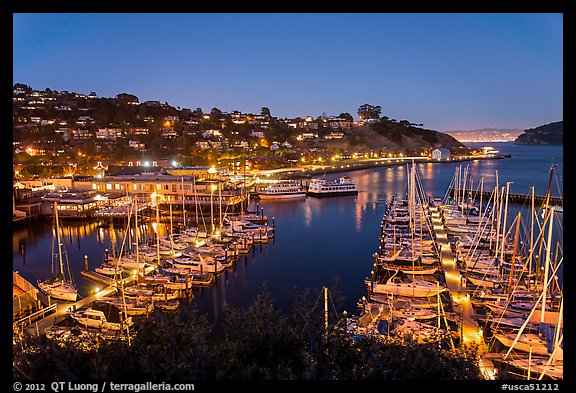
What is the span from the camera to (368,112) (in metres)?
75.1

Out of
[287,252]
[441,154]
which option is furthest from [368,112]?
[287,252]

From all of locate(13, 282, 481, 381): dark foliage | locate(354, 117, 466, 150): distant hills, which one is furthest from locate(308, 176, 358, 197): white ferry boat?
locate(354, 117, 466, 150): distant hills

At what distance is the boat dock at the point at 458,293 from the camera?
5672mm

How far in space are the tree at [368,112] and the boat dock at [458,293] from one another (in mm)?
64401

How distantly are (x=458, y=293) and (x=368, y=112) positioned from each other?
70.6 meters

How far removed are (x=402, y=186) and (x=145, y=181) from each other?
48.2ft

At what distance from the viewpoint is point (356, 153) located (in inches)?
1932

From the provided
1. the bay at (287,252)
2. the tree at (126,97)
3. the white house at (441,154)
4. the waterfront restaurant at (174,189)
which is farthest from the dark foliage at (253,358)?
the tree at (126,97)

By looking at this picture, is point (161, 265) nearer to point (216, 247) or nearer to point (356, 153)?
point (216, 247)

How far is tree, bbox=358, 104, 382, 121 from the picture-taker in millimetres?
74250

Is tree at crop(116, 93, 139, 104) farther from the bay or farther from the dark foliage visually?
the dark foliage

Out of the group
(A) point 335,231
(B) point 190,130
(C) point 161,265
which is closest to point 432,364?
(C) point 161,265

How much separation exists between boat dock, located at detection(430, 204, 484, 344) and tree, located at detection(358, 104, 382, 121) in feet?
211

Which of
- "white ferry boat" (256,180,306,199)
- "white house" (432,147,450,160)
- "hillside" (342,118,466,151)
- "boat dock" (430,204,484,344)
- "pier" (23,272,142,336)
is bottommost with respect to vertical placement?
"boat dock" (430,204,484,344)
